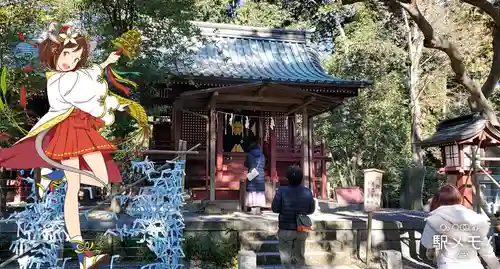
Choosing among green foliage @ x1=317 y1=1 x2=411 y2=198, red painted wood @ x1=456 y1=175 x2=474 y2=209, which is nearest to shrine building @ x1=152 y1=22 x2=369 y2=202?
red painted wood @ x1=456 y1=175 x2=474 y2=209

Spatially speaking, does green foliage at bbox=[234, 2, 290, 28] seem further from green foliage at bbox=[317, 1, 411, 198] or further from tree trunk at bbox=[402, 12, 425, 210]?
tree trunk at bbox=[402, 12, 425, 210]

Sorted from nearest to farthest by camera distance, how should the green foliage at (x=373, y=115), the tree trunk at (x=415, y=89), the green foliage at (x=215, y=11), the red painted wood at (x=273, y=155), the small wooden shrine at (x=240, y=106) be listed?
the small wooden shrine at (x=240, y=106)
the red painted wood at (x=273, y=155)
the tree trunk at (x=415, y=89)
the green foliage at (x=373, y=115)
the green foliage at (x=215, y=11)

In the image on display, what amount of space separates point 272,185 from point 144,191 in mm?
5779

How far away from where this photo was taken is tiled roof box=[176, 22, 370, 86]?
11.9 m

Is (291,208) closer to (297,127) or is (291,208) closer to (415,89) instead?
(297,127)

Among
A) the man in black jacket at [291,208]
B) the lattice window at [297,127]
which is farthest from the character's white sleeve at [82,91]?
the lattice window at [297,127]

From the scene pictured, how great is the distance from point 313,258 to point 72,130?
474 centimetres

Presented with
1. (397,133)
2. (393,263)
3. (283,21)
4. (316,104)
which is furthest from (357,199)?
(283,21)

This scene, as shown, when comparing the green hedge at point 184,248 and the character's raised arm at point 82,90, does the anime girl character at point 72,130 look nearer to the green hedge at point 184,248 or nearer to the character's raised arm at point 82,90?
the character's raised arm at point 82,90

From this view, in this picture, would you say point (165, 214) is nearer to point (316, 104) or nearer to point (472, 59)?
point (316, 104)

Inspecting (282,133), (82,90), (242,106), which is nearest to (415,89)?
(282,133)

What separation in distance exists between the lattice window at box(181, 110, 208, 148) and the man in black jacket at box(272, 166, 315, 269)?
704 cm

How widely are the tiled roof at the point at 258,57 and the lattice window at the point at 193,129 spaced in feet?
5.19

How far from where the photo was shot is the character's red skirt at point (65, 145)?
194 inches
